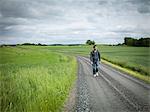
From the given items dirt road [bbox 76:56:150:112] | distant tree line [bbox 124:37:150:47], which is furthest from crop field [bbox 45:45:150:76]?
distant tree line [bbox 124:37:150:47]

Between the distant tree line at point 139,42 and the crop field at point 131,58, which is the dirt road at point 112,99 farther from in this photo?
the distant tree line at point 139,42

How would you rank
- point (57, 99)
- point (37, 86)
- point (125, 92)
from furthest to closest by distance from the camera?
point (125, 92) → point (37, 86) → point (57, 99)

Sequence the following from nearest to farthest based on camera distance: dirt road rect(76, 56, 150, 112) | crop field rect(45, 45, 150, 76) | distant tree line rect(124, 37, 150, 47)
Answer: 1. dirt road rect(76, 56, 150, 112)
2. crop field rect(45, 45, 150, 76)
3. distant tree line rect(124, 37, 150, 47)

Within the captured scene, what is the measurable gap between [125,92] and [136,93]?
0.57 meters

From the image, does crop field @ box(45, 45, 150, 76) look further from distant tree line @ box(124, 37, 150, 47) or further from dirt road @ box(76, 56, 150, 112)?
distant tree line @ box(124, 37, 150, 47)

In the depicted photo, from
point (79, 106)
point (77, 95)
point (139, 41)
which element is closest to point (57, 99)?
point (79, 106)

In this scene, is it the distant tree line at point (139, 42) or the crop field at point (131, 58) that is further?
the distant tree line at point (139, 42)

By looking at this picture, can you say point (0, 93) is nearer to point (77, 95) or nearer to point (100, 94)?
point (77, 95)

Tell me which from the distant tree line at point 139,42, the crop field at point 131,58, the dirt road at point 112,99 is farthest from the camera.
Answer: the distant tree line at point 139,42

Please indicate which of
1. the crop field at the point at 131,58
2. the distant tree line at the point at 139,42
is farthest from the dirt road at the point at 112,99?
the distant tree line at the point at 139,42

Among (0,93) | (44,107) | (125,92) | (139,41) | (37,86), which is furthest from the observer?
(139,41)

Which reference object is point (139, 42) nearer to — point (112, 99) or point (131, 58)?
point (131, 58)

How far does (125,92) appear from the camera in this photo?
1416 centimetres

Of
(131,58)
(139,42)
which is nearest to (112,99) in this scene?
(131,58)
